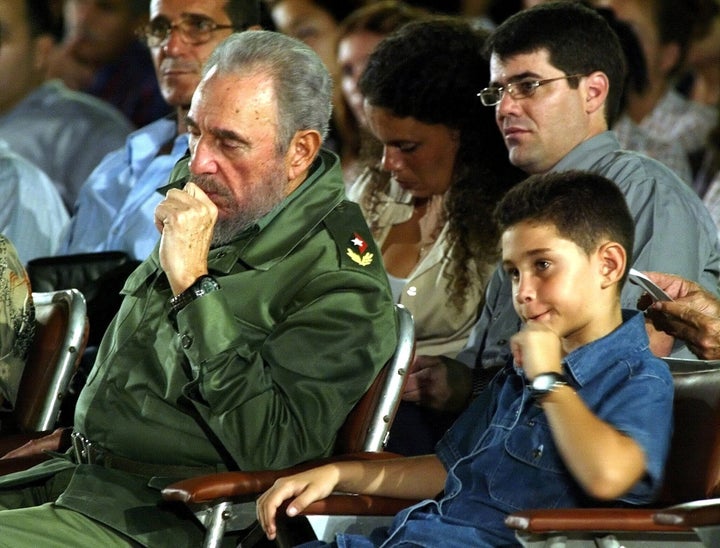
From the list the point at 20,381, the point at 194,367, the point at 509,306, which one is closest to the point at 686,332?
the point at 509,306

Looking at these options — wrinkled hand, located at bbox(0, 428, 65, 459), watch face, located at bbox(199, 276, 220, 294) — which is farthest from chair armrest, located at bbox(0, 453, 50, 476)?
watch face, located at bbox(199, 276, 220, 294)

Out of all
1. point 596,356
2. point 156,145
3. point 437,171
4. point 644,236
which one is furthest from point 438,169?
point 596,356

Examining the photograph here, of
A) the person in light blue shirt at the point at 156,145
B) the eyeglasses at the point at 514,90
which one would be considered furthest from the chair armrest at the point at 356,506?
the person in light blue shirt at the point at 156,145

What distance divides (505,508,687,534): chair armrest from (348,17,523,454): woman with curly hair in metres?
1.62

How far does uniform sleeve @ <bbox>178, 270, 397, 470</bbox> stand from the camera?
295 centimetres

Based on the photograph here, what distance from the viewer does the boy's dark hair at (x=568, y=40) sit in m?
3.92

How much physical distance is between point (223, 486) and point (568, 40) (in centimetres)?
176

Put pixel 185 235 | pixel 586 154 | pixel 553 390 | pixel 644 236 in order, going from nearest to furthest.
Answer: pixel 553 390, pixel 185 235, pixel 644 236, pixel 586 154

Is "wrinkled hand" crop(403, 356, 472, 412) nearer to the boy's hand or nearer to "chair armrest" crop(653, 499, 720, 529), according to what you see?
the boy's hand

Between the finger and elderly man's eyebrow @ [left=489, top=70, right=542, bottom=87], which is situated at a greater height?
elderly man's eyebrow @ [left=489, top=70, right=542, bottom=87]

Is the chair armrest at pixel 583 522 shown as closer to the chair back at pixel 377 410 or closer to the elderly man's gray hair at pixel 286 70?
the chair back at pixel 377 410

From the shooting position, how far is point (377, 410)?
10.3 ft

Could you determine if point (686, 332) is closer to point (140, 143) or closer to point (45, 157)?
point (140, 143)

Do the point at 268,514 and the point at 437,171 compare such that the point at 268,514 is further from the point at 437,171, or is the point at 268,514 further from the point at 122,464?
the point at 437,171
